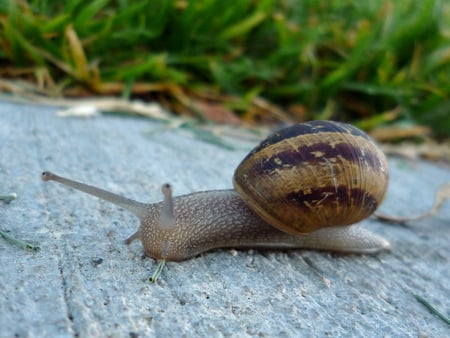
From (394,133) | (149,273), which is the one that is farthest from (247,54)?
(149,273)

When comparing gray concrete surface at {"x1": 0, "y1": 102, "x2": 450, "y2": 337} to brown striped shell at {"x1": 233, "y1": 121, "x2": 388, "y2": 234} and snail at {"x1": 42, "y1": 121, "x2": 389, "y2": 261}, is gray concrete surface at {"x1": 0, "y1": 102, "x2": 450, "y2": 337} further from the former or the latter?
brown striped shell at {"x1": 233, "y1": 121, "x2": 388, "y2": 234}

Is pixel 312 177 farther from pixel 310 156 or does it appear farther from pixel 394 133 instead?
pixel 394 133

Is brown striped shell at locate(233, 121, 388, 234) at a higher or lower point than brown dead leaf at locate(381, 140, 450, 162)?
higher

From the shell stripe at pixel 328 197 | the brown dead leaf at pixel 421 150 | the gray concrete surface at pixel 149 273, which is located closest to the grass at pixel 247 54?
the brown dead leaf at pixel 421 150

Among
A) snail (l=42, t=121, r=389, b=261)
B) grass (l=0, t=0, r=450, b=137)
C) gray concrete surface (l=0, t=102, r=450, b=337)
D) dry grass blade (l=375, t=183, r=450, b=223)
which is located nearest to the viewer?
gray concrete surface (l=0, t=102, r=450, b=337)

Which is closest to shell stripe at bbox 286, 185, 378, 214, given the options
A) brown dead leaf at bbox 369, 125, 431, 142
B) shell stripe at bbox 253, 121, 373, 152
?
shell stripe at bbox 253, 121, 373, 152

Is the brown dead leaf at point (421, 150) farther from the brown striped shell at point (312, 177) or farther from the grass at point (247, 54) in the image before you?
the brown striped shell at point (312, 177)

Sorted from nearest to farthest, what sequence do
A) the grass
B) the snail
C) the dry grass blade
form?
the snail → the dry grass blade → the grass
